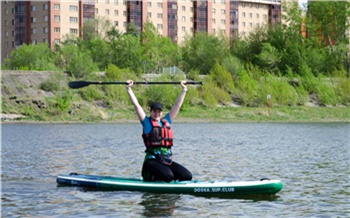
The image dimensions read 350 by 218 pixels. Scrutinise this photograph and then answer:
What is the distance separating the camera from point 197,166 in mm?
22219

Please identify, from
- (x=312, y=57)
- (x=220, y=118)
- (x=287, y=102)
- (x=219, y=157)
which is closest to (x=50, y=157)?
(x=219, y=157)

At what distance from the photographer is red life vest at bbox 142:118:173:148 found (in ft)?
51.1

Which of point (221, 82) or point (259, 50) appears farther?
point (259, 50)

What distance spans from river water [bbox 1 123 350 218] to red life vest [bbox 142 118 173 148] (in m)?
1.12

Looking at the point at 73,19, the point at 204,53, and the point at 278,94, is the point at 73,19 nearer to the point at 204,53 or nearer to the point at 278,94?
the point at 204,53

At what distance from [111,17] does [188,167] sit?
97773 mm

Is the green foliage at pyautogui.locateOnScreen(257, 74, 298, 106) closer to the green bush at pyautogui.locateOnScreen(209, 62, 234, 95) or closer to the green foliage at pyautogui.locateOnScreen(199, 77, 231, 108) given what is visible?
the green foliage at pyautogui.locateOnScreen(199, 77, 231, 108)

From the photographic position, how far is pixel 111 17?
387 feet

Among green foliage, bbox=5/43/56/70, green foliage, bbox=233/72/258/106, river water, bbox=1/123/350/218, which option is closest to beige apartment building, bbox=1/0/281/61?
green foliage, bbox=5/43/56/70

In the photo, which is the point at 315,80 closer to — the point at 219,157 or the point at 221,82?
the point at 221,82

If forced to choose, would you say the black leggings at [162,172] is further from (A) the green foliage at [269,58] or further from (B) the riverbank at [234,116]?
(A) the green foliage at [269,58]

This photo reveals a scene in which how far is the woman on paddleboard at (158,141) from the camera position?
51.2 ft

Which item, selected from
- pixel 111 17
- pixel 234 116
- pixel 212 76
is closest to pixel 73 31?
pixel 111 17

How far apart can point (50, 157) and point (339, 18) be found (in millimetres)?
64670
